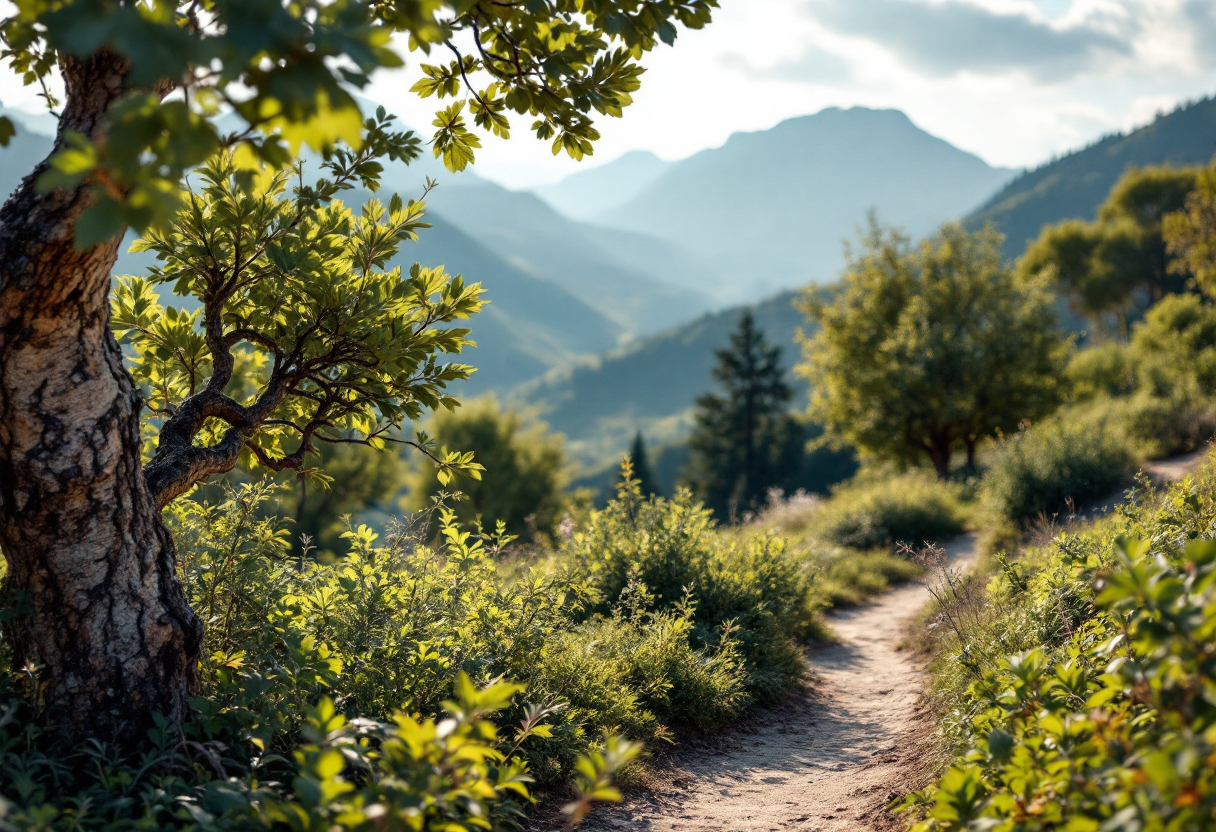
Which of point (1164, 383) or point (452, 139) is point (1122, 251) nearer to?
point (1164, 383)

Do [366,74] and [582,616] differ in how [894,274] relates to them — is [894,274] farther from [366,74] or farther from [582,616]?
[366,74]

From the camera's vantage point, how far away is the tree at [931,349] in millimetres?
20703

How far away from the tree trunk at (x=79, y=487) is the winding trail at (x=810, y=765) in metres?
2.41

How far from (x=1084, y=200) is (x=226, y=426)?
194846mm

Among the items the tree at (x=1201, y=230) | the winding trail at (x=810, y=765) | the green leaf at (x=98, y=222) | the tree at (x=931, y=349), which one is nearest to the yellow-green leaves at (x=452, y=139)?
the green leaf at (x=98, y=222)

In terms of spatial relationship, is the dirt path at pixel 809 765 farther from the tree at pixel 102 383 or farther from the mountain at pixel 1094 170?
the mountain at pixel 1094 170

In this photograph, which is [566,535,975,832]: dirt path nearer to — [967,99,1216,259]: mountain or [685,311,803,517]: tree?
[685,311,803,517]: tree

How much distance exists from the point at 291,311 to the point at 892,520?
546 inches

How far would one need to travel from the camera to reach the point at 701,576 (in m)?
7.41

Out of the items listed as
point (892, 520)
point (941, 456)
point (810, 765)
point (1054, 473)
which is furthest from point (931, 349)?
point (810, 765)

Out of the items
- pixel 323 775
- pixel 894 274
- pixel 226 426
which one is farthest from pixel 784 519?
pixel 323 775

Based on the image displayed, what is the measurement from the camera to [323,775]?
1972 millimetres

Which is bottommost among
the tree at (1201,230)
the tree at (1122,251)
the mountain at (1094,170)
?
the tree at (1201,230)

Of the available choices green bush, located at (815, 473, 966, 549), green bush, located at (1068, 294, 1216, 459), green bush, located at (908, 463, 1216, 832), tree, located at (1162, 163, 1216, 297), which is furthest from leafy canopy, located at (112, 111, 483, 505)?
tree, located at (1162, 163, 1216, 297)
